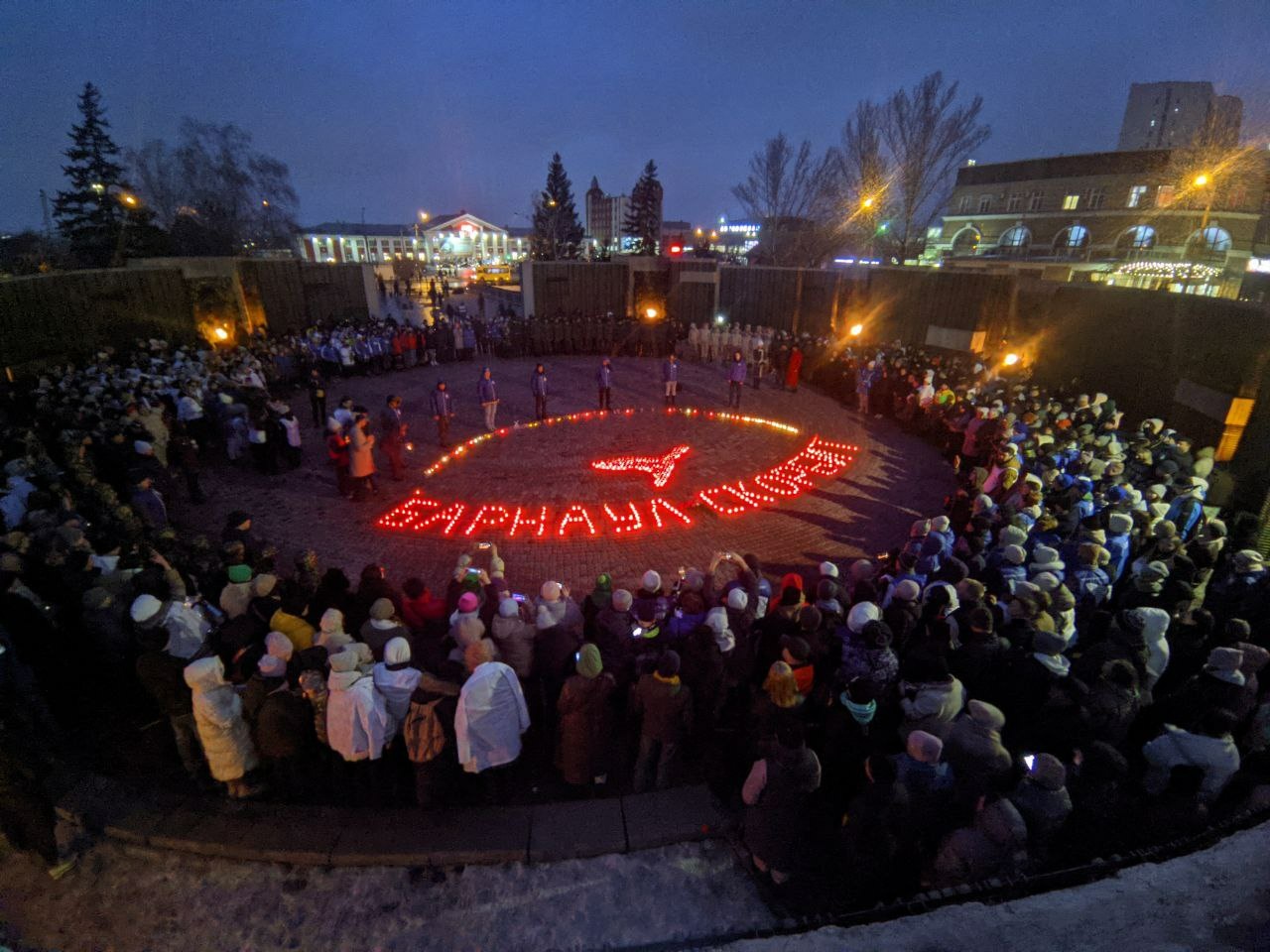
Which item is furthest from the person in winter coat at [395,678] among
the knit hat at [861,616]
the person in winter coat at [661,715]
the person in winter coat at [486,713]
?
the knit hat at [861,616]

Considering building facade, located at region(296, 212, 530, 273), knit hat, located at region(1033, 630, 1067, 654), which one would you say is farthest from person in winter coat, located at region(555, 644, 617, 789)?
building facade, located at region(296, 212, 530, 273)

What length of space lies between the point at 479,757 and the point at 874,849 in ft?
9.98

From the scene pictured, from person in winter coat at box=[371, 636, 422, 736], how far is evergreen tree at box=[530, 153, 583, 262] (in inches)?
2307

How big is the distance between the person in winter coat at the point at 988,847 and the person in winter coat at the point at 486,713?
10.7 ft

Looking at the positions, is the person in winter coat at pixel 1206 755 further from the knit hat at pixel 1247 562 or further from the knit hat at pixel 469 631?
the knit hat at pixel 469 631

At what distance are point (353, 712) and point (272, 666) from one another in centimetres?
80

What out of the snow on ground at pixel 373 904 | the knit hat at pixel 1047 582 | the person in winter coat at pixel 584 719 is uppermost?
the knit hat at pixel 1047 582

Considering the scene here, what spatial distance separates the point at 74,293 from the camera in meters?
17.7

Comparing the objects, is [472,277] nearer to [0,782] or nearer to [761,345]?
[761,345]

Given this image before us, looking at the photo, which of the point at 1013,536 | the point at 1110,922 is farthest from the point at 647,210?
the point at 1110,922

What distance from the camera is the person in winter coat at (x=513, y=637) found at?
559 centimetres

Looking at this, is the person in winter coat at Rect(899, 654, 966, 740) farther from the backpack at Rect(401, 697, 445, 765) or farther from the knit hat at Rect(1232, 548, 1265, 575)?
the knit hat at Rect(1232, 548, 1265, 575)

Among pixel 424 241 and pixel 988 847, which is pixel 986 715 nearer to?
pixel 988 847

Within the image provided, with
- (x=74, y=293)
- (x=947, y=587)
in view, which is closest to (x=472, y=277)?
(x=74, y=293)
